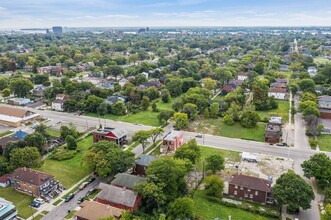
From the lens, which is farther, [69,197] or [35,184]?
[35,184]

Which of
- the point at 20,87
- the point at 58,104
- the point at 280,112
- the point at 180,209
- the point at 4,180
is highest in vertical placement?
the point at 20,87

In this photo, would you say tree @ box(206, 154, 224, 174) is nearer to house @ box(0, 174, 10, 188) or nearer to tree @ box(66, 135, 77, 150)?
tree @ box(66, 135, 77, 150)

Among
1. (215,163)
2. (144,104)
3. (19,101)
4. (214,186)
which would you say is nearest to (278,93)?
(144,104)

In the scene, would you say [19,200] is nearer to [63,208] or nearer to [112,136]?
[63,208]

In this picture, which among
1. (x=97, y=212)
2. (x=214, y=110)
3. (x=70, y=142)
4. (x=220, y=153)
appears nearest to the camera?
(x=97, y=212)

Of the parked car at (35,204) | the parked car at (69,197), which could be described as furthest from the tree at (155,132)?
the parked car at (35,204)

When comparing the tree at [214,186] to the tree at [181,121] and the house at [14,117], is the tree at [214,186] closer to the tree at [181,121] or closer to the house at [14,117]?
the tree at [181,121]
